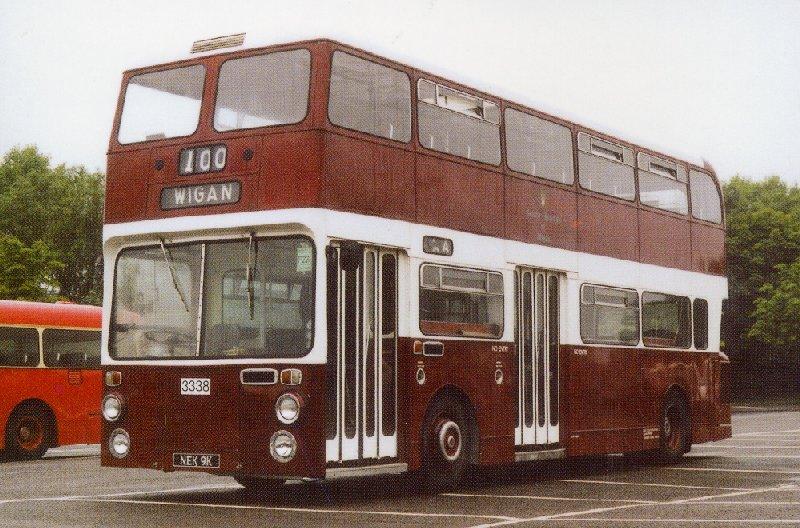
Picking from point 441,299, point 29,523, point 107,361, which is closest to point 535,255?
point 441,299

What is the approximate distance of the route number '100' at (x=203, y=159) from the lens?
14055 millimetres

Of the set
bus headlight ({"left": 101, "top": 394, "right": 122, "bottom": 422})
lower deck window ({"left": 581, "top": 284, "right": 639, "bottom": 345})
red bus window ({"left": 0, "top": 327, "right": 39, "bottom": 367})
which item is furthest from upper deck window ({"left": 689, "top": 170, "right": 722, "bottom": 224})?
A: red bus window ({"left": 0, "top": 327, "right": 39, "bottom": 367})

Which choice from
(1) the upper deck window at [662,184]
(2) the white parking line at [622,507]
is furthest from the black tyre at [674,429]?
(2) the white parking line at [622,507]

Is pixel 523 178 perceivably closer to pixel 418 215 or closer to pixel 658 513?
pixel 418 215

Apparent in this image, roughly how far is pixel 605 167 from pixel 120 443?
8169mm

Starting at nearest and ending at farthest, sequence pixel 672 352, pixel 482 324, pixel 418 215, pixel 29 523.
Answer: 1. pixel 29 523
2. pixel 418 215
3. pixel 482 324
4. pixel 672 352

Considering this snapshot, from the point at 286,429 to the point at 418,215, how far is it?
10.1 feet

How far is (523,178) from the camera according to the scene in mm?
16969

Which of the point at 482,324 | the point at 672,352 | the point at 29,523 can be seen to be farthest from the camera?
the point at 672,352

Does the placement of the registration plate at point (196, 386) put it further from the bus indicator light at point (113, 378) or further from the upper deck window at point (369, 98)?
the upper deck window at point (369, 98)

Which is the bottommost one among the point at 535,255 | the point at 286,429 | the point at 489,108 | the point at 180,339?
the point at 286,429

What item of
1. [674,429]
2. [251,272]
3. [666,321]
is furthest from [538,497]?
[674,429]

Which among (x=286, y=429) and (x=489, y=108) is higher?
(x=489, y=108)

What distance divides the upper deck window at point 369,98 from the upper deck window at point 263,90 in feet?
1.06
